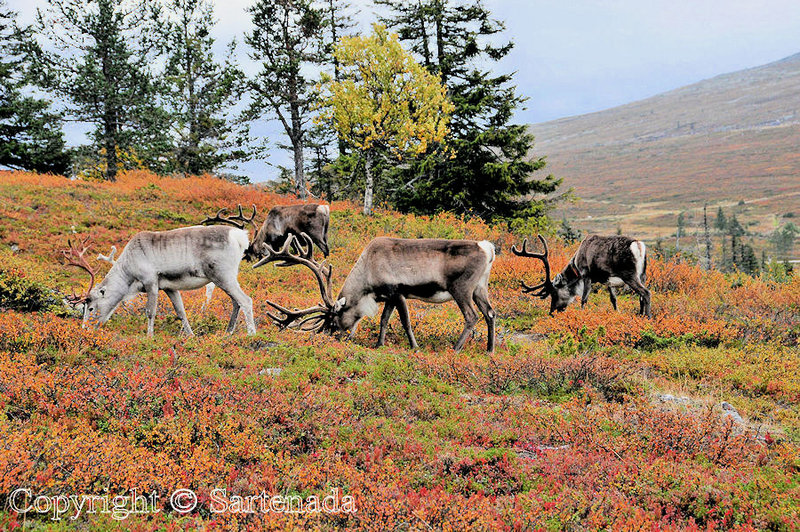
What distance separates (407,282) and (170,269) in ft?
15.4

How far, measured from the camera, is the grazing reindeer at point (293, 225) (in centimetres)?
1836

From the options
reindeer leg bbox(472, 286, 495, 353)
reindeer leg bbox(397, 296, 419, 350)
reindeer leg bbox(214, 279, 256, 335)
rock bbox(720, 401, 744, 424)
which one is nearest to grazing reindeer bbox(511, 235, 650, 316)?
reindeer leg bbox(472, 286, 495, 353)

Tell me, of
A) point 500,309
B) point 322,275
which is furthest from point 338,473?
point 500,309

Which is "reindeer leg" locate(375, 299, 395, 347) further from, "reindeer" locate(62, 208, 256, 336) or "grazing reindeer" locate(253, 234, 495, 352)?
"reindeer" locate(62, 208, 256, 336)

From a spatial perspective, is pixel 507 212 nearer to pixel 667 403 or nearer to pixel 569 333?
pixel 569 333

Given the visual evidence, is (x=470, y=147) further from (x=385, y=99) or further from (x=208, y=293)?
(x=208, y=293)

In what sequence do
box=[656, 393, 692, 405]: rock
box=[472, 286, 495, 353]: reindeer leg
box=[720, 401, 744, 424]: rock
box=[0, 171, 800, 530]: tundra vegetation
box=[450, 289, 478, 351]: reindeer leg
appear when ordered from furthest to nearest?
box=[472, 286, 495, 353]: reindeer leg → box=[450, 289, 478, 351]: reindeer leg → box=[656, 393, 692, 405]: rock → box=[720, 401, 744, 424]: rock → box=[0, 171, 800, 530]: tundra vegetation

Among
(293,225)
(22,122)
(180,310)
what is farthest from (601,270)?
(22,122)

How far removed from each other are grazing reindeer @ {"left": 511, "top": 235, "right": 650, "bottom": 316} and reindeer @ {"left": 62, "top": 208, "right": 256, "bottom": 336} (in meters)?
6.72

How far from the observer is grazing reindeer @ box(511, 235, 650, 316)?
1235cm

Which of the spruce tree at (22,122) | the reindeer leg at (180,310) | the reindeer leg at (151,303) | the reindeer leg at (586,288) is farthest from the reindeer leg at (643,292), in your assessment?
the spruce tree at (22,122)

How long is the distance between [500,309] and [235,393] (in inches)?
375

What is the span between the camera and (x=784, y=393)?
7.73m

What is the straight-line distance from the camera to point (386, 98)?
25875 millimetres
